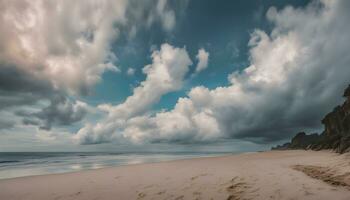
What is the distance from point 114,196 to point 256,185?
234 inches

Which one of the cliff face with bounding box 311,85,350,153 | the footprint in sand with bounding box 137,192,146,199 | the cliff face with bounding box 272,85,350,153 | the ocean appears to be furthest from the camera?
the cliff face with bounding box 311,85,350,153

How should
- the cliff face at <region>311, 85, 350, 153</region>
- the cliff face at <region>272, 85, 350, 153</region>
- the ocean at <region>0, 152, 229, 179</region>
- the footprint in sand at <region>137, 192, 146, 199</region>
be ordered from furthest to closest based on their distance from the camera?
the cliff face at <region>311, 85, 350, 153</region>, the cliff face at <region>272, 85, 350, 153</region>, the ocean at <region>0, 152, 229, 179</region>, the footprint in sand at <region>137, 192, 146, 199</region>

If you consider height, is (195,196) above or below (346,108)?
below

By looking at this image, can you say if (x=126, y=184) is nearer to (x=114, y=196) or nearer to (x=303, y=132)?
(x=114, y=196)

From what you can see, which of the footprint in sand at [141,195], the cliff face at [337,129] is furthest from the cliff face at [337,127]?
the footprint in sand at [141,195]

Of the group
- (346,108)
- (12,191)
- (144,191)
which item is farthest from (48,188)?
(346,108)

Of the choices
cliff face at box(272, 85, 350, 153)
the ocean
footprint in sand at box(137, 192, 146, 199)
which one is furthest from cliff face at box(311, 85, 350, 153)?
the ocean

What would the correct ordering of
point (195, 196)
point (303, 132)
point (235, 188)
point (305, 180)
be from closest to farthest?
1. point (195, 196)
2. point (235, 188)
3. point (305, 180)
4. point (303, 132)

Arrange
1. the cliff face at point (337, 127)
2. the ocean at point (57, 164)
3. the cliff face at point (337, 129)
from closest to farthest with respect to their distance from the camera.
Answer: the ocean at point (57, 164), the cliff face at point (337, 129), the cliff face at point (337, 127)

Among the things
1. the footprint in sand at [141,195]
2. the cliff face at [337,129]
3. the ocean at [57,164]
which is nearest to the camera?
the footprint in sand at [141,195]

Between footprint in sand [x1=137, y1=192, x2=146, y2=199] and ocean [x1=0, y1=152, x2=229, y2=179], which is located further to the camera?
ocean [x1=0, y1=152, x2=229, y2=179]

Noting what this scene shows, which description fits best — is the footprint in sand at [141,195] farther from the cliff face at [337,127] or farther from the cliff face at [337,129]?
the cliff face at [337,127]

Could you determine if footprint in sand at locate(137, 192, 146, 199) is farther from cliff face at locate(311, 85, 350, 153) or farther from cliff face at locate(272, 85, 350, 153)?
cliff face at locate(311, 85, 350, 153)

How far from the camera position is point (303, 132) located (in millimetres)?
94062
